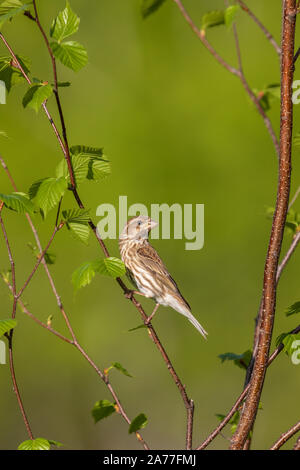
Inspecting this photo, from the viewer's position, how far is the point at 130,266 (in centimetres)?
526

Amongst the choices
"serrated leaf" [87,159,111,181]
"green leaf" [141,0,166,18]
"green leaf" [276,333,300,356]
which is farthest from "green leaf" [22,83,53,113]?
"green leaf" [276,333,300,356]

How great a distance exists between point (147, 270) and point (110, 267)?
230cm

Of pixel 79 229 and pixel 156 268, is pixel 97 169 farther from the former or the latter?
pixel 156 268

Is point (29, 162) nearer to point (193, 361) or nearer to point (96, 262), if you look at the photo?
point (193, 361)

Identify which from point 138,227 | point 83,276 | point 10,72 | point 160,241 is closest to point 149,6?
point 10,72

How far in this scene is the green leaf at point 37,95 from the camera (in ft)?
9.07

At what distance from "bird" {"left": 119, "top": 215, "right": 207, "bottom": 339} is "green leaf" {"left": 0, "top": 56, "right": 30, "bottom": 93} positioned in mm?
2194

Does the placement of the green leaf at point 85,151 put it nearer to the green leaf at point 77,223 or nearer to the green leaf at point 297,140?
the green leaf at point 77,223

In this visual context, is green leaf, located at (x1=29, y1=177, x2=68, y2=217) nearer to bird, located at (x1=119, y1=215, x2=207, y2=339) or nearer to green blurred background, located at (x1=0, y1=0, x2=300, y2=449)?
bird, located at (x1=119, y1=215, x2=207, y2=339)

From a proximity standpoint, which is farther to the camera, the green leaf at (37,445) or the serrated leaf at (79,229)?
the serrated leaf at (79,229)

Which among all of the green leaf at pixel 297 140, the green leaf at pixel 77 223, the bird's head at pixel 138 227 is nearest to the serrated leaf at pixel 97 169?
the green leaf at pixel 77 223

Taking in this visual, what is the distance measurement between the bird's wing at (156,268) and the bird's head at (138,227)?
0.49 feet

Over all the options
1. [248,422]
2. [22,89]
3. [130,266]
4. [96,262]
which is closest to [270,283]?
[248,422]

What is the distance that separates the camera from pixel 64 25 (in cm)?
279
